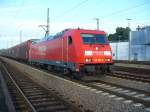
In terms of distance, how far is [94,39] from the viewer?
55.4ft

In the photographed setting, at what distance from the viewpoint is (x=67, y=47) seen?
56.7 ft

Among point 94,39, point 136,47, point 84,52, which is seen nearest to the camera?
point 84,52

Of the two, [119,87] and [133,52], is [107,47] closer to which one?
[119,87]

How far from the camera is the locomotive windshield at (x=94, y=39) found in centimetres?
1665

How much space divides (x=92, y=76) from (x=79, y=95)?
5.32m

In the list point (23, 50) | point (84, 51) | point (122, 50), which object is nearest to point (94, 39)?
point (84, 51)

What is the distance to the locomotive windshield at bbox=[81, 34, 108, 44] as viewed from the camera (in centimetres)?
1665

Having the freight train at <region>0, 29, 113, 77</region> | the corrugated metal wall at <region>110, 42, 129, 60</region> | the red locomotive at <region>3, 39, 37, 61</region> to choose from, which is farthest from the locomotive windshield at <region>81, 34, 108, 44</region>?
the corrugated metal wall at <region>110, 42, 129, 60</region>

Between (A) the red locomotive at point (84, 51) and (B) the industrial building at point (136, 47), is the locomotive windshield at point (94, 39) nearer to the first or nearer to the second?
(A) the red locomotive at point (84, 51)

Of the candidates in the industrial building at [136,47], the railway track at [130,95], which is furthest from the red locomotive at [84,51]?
the industrial building at [136,47]

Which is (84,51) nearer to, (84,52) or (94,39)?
(84,52)

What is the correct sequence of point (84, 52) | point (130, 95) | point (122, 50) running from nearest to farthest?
point (130, 95)
point (84, 52)
point (122, 50)

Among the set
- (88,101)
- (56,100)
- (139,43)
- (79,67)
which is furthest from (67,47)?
(139,43)

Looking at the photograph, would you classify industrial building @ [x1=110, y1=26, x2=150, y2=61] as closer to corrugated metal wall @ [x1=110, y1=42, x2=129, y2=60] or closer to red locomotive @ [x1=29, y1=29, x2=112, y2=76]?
corrugated metal wall @ [x1=110, y1=42, x2=129, y2=60]
